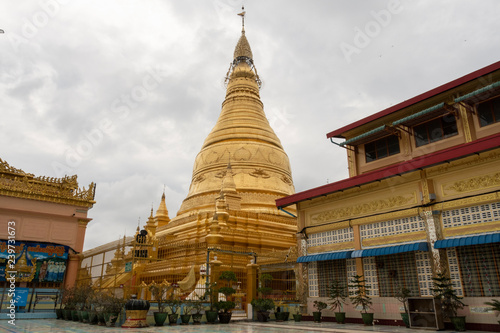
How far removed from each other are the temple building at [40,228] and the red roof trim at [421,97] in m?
13.7

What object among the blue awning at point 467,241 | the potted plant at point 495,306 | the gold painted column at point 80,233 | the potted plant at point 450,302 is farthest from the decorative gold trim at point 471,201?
the gold painted column at point 80,233

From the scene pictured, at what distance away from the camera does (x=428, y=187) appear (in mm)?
13383

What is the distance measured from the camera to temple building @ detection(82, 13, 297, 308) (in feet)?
73.8

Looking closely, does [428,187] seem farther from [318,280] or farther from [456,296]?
[318,280]

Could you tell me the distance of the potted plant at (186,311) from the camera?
46.6 ft

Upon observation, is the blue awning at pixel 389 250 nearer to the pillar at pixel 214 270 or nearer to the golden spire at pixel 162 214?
the pillar at pixel 214 270

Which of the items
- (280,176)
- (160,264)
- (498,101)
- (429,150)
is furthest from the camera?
(280,176)

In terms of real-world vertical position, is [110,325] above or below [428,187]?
below

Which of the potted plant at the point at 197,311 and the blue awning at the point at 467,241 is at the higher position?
the blue awning at the point at 467,241

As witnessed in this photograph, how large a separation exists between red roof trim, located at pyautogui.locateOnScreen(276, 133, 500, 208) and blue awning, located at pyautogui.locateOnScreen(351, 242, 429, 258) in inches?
98.1

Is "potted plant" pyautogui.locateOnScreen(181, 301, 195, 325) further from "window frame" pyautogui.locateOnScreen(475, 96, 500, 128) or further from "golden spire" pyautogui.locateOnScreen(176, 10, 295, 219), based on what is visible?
"golden spire" pyautogui.locateOnScreen(176, 10, 295, 219)

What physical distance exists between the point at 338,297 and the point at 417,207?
15.7 feet

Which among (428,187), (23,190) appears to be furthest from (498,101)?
(23,190)

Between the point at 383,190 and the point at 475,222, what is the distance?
339cm
